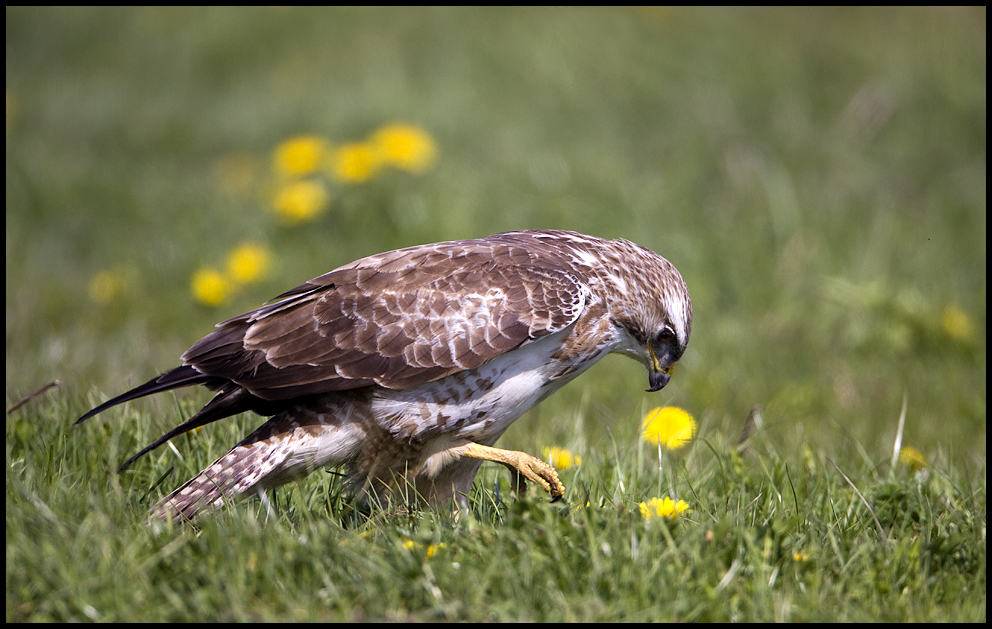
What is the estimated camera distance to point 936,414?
578cm

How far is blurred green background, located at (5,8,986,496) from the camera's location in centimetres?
616

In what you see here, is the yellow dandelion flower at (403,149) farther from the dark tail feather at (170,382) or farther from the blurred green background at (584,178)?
the dark tail feather at (170,382)

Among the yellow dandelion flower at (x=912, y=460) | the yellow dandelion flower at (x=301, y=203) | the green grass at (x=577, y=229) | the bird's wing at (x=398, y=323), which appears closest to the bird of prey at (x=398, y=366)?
the bird's wing at (x=398, y=323)

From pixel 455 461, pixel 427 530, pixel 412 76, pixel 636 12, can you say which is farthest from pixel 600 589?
pixel 636 12

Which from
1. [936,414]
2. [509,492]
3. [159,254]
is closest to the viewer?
[509,492]

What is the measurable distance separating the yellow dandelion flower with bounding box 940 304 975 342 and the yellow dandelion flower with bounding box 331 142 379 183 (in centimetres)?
453

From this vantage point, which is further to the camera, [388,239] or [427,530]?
[388,239]

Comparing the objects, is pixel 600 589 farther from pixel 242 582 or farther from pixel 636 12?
pixel 636 12

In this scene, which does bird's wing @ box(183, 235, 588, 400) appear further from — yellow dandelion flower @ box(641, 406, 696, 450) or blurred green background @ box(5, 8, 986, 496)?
blurred green background @ box(5, 8, 986, 496)

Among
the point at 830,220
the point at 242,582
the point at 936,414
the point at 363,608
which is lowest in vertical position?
the point at 936,414

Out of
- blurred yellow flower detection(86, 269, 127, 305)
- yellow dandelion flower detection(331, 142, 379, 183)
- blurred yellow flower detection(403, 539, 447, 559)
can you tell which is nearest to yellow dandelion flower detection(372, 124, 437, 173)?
yellow dandelion flower detection(331, 142, 379, 183)

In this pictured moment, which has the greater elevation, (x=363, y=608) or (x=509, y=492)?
(x=363, y=608)

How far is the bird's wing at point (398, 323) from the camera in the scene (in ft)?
11.1

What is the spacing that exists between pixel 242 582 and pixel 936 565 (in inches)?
85.9
